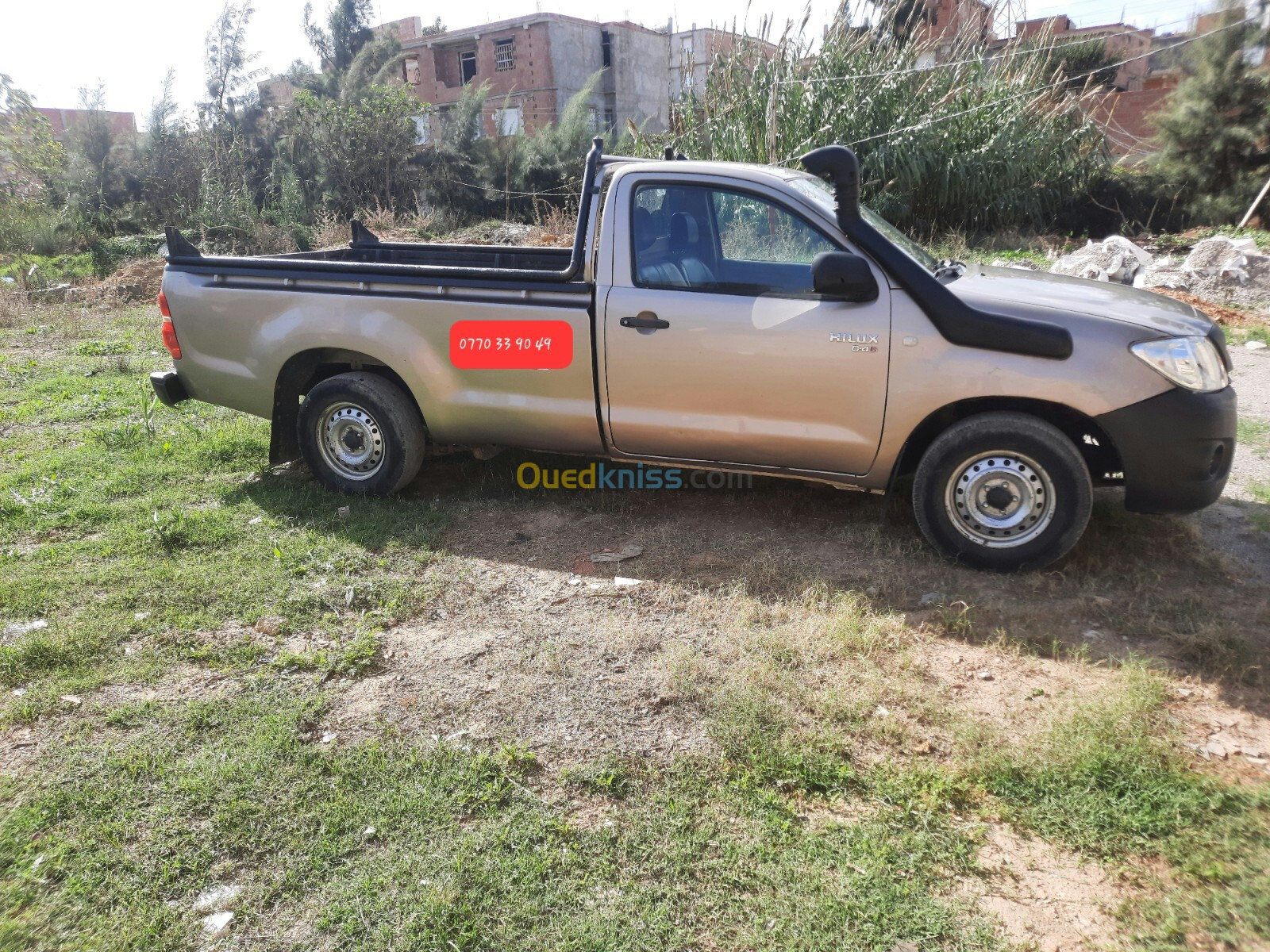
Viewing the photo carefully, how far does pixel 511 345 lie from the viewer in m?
5.13

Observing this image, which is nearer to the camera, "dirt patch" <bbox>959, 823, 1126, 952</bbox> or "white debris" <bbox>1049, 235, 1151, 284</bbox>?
"dirt patch" <bbox>959, 823, 1126, 952</bbox>

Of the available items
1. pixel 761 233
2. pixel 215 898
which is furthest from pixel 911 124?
pixel 215 898

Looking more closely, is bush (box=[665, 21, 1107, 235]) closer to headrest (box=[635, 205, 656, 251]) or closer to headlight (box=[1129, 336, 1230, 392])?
headrest (box=[635, 205, 656, 251])

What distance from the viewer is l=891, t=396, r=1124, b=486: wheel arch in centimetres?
445

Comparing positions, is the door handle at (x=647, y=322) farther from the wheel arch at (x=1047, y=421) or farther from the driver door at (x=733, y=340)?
the wheel arch at (x=1047, y=421)

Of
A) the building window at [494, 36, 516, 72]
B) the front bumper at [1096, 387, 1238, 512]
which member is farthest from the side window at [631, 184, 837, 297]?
the building window at [494, 36, 516, 72]

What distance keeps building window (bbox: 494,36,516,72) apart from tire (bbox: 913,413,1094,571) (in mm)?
40976

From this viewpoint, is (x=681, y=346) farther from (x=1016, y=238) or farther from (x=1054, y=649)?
(x=1016, y=238)

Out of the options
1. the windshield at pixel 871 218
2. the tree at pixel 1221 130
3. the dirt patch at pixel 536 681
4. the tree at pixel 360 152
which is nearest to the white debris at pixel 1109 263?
the tree at pixel 1221 130

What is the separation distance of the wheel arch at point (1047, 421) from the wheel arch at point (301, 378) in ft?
9.38

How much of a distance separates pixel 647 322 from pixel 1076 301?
7.06 ft

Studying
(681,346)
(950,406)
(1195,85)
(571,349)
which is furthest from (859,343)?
(1195,85)

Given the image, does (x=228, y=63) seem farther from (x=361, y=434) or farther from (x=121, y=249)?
(x=361, y=434)

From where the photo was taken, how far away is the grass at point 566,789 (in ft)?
8.55
